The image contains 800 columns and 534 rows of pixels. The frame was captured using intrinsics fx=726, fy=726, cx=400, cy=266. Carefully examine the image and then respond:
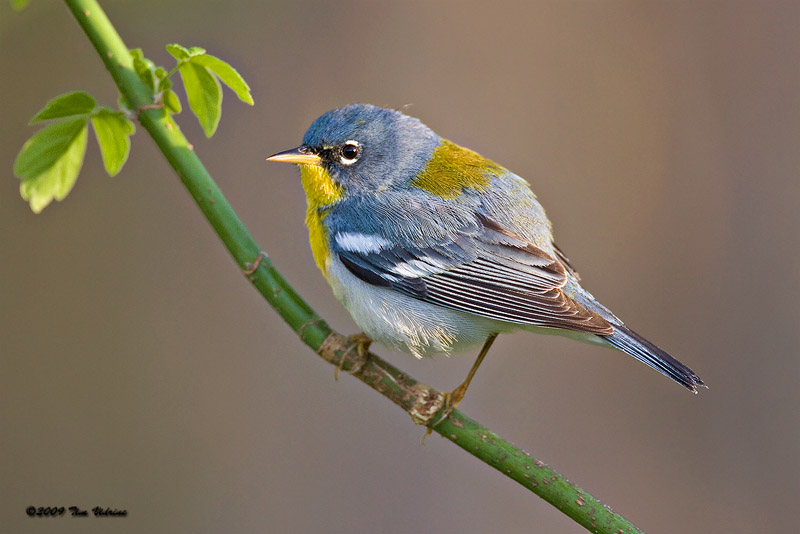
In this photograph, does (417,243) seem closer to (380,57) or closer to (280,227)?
(280,227)

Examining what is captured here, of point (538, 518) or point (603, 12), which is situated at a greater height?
point (603, 12)

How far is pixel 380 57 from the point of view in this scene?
5.77 meters

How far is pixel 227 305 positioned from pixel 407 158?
2.37m

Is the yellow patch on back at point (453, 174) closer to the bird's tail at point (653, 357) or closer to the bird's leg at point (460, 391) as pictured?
the bird's leg at point (460, 391)

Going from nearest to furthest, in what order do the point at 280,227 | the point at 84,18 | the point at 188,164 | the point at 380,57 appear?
the point at 84,18 < the point at 188,164 < the point at 280,227 < the point at 380,57

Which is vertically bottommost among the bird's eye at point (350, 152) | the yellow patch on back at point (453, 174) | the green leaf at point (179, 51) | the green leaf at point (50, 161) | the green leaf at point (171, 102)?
the green leaf at point (50, 161)

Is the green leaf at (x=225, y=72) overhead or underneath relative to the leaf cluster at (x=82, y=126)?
overhead

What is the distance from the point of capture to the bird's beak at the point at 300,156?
123 inches

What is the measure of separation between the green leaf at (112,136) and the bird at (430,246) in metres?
0.91

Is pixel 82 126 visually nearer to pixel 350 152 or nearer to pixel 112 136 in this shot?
pixel 112 136

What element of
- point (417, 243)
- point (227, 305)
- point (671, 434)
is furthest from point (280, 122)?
point (671, 434)

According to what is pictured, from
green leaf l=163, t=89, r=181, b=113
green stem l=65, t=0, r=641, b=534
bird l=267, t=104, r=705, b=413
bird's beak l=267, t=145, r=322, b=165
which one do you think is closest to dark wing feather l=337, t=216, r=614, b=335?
bird l=267, t=104, r=705, b=413

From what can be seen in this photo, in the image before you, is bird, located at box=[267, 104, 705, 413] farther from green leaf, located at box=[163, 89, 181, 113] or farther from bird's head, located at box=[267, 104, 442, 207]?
green leaf, located at box=[163, 89, 181, 113]

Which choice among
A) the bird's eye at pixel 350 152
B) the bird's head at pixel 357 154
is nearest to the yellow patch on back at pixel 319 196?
the bird's head at pixel 357 154
